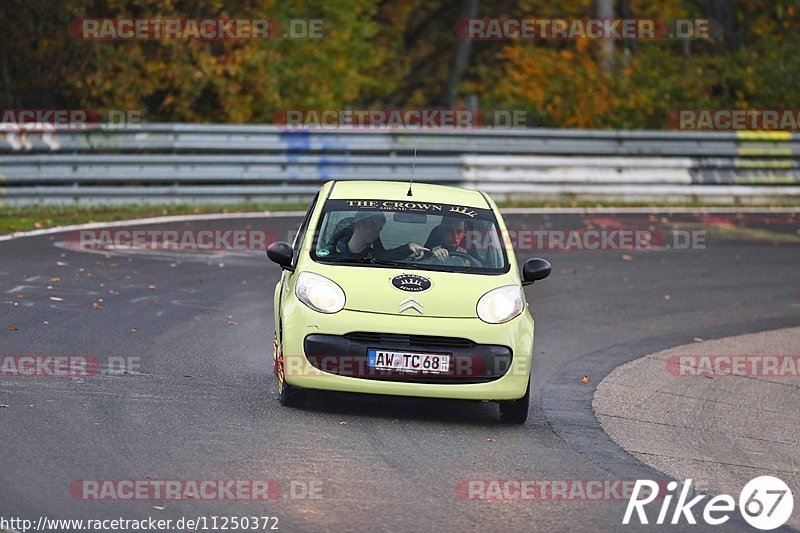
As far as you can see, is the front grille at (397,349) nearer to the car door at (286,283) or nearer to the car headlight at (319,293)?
the car headlight at (319,293)

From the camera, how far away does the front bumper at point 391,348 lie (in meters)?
9.25

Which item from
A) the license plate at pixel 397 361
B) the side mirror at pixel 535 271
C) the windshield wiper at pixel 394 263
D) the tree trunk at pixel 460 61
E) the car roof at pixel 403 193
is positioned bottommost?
the license plate at pixel 397 361

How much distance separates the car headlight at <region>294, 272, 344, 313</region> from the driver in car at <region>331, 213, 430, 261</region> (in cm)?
43

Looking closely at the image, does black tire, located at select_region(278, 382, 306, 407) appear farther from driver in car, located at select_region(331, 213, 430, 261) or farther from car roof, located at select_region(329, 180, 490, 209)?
car roof, located at select_region(329, 180, 490, 209)

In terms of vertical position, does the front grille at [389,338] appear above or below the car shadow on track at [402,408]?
above

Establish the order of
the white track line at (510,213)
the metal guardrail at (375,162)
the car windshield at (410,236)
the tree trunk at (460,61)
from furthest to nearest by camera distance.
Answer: the tree trunk at (460,61) → the metal guardrail at (375,162) → the white track line at (510,213) → the car windshield at (410,236)

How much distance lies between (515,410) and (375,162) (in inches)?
531

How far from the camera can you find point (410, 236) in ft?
34.7

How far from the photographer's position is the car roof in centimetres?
1066

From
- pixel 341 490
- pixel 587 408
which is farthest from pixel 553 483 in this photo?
pixel 587 408

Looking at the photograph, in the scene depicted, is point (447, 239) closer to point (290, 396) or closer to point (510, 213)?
point (290, 396)

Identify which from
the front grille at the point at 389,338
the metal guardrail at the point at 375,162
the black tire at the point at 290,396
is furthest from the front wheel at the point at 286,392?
the metal guardrail at the point at 375,162

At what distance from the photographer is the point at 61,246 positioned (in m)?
17.0

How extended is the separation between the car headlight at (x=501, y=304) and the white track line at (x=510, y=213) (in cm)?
921
